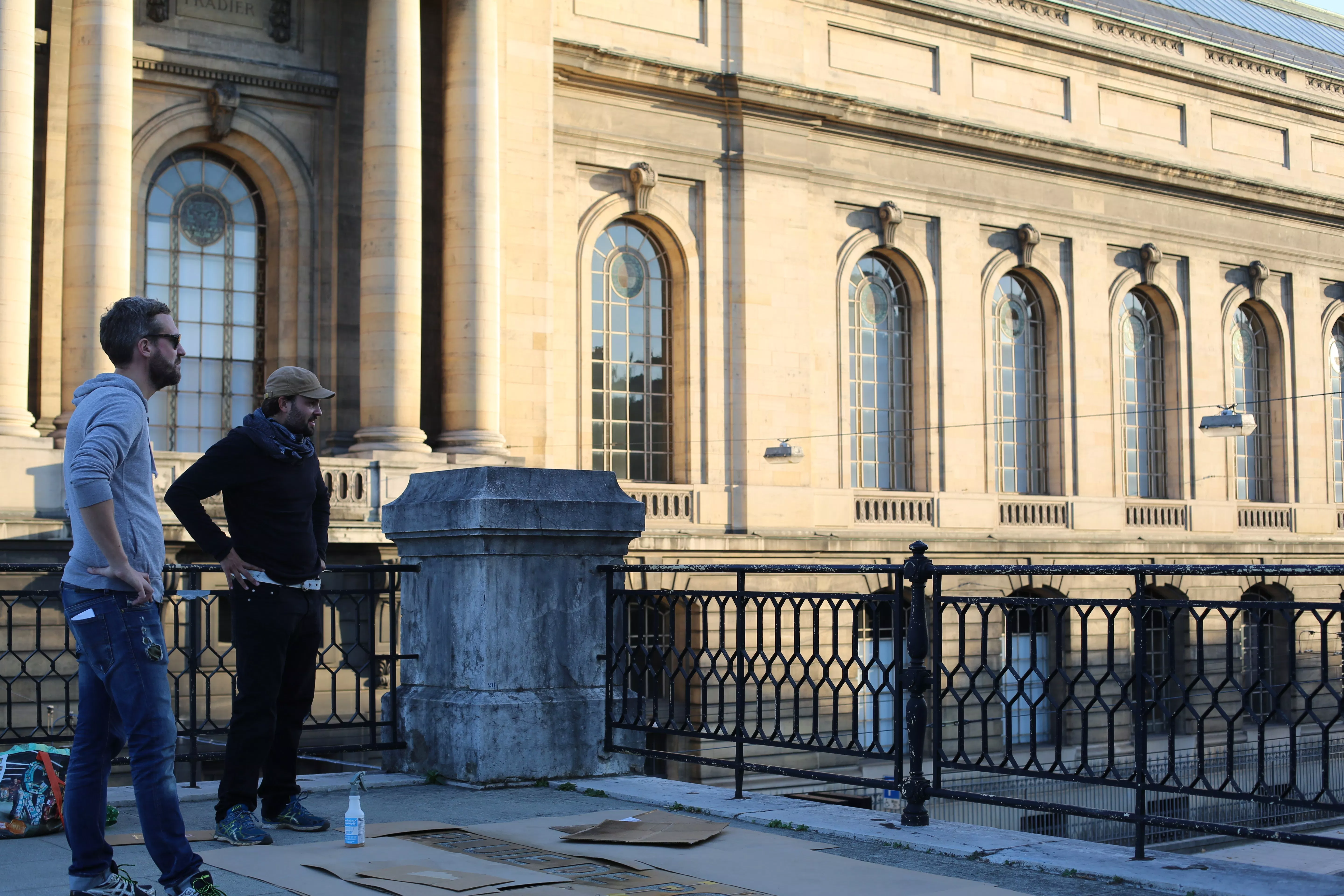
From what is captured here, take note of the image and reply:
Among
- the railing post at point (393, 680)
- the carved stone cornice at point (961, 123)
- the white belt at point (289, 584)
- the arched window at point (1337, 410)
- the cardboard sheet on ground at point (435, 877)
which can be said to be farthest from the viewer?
the arched window at point (1337, 410)

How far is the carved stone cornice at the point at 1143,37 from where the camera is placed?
120ft

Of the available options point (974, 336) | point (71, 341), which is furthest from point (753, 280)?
point (71, 341)

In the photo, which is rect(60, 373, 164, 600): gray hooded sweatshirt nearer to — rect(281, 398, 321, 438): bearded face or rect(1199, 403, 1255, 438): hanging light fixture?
rect(281, 398, 321, 438): bearded face

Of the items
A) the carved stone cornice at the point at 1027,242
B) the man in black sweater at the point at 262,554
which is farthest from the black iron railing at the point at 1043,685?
the carved stone cornice at the point at 1027,242

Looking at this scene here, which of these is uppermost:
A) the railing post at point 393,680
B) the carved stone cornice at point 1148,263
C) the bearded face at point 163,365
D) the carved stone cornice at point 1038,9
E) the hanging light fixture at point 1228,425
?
the carved stone cornice at point 1038,9

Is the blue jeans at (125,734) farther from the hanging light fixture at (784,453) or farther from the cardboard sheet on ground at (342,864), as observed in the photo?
the hanging light fixture at (784,453)

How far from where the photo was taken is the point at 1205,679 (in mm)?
6914

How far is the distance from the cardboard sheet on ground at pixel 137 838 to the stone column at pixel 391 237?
55.0 feet

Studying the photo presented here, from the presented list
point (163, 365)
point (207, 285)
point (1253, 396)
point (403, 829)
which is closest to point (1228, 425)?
point (1253, 396)

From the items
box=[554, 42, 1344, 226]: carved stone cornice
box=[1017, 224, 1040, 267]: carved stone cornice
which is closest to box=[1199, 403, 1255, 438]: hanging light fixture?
box=[1017, 224, 1040, 267]: carved stone cornice

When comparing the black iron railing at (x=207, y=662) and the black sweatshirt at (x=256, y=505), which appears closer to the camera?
the black sweatshirt at (x=256, y=505)

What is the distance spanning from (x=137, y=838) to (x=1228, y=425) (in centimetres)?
2501

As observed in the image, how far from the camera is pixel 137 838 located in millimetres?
7086

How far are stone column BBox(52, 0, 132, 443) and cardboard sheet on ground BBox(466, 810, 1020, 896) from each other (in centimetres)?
1653
